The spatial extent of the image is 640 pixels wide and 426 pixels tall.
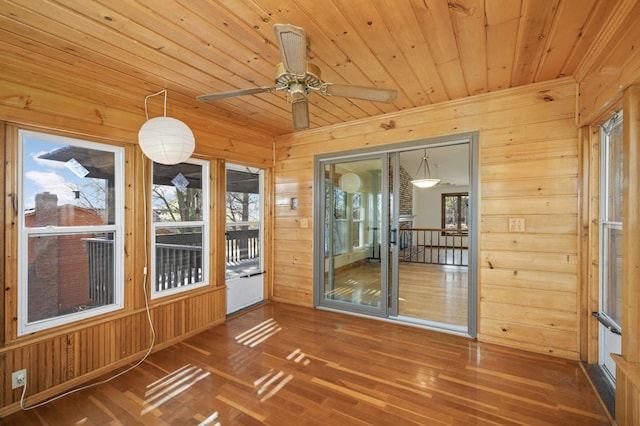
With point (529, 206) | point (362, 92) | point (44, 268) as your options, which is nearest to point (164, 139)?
point (44, 268)

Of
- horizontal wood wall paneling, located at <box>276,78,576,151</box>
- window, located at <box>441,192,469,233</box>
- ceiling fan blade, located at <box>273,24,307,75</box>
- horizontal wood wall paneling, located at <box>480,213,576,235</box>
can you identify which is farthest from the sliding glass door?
window, located at <box>441,192,469,233</box>

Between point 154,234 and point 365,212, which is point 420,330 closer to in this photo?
point 365,212

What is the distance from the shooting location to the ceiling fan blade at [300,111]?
6.17ft

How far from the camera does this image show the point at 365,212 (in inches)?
151

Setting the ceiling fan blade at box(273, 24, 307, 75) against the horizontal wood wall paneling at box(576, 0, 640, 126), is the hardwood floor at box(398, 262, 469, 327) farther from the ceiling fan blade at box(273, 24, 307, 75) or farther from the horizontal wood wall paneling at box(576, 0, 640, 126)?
the ceiling fan blade at box(273, 24, 307, 75)

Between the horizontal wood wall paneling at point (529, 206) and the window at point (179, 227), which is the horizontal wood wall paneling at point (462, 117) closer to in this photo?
the horizontal wood wall paneling at point (529, 206)

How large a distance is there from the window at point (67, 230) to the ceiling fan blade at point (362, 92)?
214 cm

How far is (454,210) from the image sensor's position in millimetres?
Result: 10484

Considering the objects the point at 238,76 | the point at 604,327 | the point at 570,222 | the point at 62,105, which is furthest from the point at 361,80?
the point at 604,327

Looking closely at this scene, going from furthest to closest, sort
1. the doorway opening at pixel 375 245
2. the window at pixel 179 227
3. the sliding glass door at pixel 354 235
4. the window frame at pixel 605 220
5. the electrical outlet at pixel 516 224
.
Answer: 1. the sliding glass door at pixel 354 235
2. the doorway opening at pixel 375 245
3. the window at pixel 179 227
4. the electrical outlet at pixel 516 224
5. the window frame at pixel 605 220

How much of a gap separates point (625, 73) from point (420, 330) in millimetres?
2769

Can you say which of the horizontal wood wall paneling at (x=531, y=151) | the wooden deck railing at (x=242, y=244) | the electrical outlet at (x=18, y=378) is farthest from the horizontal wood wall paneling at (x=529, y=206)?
the electrical outlet at (x=18, y=378)

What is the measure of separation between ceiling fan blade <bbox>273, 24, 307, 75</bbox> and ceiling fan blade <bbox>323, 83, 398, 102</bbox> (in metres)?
0.31

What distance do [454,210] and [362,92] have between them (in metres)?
9.87
